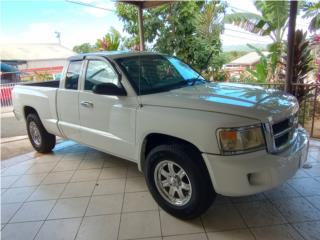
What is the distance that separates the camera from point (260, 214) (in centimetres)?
287

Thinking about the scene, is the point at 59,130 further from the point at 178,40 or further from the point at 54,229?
the point at 178,40

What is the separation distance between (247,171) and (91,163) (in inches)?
117

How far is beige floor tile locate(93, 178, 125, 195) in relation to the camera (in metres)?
3.61

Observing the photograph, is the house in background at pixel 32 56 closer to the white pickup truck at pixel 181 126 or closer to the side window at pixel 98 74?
the side window at pixel 98 74

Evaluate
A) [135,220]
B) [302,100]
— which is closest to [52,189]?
[135,220]

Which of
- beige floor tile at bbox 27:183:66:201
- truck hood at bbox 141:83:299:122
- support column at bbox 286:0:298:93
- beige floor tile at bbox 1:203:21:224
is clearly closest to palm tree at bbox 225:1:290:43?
support column at bbox 286:0:298:93

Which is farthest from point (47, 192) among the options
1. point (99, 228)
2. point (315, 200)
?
point (315, 200)

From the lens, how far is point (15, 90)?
17.6 feet

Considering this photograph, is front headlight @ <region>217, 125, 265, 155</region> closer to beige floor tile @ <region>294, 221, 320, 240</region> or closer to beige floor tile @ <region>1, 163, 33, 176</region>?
beige floor tile @ <region>294, 221, 320, 240</region>

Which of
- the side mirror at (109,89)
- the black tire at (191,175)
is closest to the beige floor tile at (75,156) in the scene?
the side mirror at (109,89)

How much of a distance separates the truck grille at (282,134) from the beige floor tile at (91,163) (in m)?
2.80

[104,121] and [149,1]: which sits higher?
[149,1]

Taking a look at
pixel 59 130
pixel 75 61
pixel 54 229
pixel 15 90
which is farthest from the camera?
pixel 15 90

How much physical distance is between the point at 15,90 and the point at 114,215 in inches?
142
